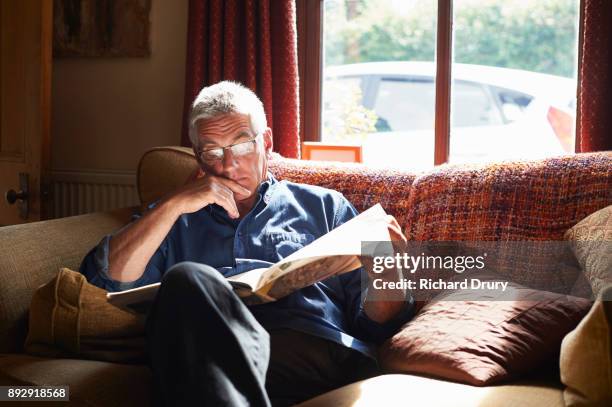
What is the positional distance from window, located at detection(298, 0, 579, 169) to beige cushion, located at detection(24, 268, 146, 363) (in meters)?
1.45

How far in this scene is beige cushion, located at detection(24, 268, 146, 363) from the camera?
1.72 m

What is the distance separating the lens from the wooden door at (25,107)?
292cm

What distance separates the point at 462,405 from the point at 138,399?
25.6 inches

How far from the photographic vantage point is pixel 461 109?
9.50 ft

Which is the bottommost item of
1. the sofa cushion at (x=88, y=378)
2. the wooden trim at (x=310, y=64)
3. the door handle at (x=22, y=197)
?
the sofa cushion at (x=88, y=378)

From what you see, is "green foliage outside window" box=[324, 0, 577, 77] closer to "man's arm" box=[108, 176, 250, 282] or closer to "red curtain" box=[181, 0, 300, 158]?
"red curtain" box=[181, 0, 300, 158]

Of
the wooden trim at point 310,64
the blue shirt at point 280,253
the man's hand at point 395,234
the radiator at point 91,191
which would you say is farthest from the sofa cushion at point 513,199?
the radiator at point 91,191

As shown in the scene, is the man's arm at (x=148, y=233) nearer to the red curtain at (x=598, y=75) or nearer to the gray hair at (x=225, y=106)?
the gray hair at (x=225, y=106)

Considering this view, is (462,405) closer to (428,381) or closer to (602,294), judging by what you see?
(428,381)

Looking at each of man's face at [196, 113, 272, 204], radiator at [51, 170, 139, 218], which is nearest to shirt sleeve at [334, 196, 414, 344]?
man's face at [196, 113, 272, 204]

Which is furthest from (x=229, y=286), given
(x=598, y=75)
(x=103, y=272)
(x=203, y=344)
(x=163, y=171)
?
(x=598, y=75)

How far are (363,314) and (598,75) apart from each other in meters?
1.20

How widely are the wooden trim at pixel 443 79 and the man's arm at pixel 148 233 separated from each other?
130cm

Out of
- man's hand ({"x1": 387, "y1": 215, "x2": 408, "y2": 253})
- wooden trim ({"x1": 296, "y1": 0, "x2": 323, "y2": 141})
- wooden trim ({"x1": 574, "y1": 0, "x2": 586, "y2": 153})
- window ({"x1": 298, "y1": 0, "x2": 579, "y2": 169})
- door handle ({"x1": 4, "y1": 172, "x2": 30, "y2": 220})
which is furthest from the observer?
wooden trim ({"x1": 296, "y1": 0, "x2": 323, "y2": 141})
